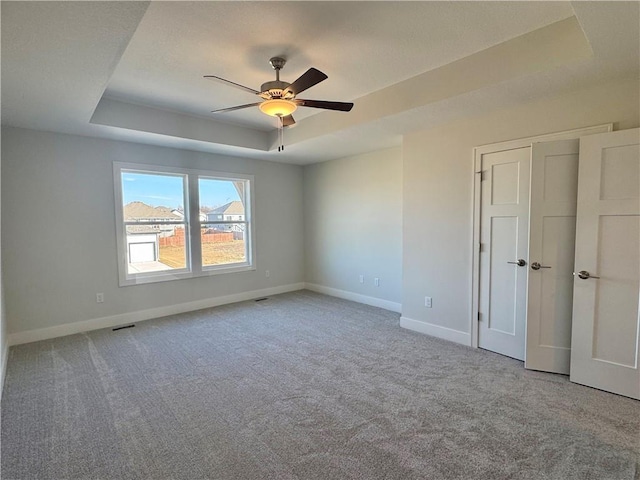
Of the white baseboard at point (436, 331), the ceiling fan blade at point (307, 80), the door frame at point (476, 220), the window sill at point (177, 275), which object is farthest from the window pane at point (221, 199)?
the door frame at point (476, 220)

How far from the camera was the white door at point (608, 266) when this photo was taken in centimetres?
246

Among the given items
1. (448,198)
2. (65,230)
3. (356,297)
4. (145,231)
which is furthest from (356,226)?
(65,230)

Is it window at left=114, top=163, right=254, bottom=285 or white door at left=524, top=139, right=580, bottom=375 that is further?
window at left=114, top=163, right=254, bottom=285

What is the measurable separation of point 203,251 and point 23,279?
2206 mm

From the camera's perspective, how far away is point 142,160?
15.0ft

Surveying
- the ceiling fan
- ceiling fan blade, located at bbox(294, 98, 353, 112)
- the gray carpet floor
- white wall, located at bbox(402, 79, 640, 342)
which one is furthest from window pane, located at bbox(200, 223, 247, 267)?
ceiling fan blade, located at bbox(294, 98, 353, 112)

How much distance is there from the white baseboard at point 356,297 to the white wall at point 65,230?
231 cm

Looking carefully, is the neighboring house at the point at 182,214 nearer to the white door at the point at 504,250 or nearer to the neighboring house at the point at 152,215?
the neighboring house at the point at 152,215

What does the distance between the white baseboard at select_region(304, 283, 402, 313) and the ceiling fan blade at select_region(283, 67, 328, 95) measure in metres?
A: 3.54

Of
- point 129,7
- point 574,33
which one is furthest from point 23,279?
point 574,33

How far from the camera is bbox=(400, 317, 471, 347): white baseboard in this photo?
3.64 m

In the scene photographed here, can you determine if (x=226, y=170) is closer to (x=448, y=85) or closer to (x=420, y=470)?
(x=448, y=85)

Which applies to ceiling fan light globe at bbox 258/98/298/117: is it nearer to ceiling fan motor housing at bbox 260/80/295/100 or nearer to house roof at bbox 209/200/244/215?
ceiling fan motor housing at bbox 260/80/295/100

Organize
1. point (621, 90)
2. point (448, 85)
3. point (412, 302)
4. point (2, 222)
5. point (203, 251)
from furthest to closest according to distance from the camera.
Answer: point (203, 251), point (412, 302), point (2, 222), point (448, 85), point (621, 90)
